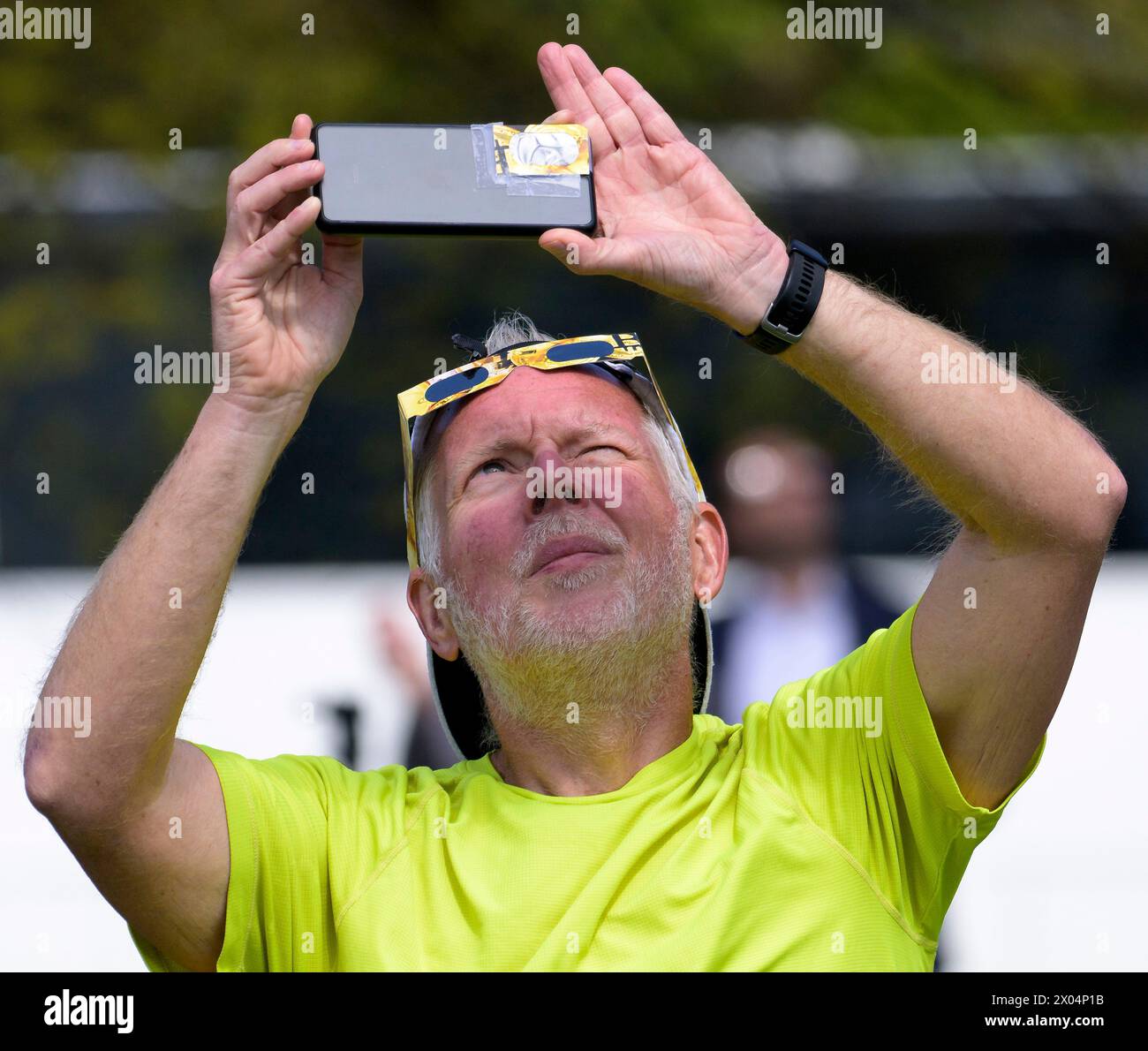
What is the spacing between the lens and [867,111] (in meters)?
5.22

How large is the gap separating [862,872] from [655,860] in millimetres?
304

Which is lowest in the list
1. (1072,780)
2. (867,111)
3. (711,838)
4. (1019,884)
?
(1019,884)

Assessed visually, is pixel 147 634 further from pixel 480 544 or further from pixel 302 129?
pixel 302 129

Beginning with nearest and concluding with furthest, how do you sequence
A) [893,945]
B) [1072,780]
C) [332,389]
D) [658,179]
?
1. [893,945]
2. [658,179]
3. [1072,780]
4. [332,389]

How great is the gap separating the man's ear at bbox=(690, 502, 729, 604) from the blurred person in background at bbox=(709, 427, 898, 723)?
4.43 ft

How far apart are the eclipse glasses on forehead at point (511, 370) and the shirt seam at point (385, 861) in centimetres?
47

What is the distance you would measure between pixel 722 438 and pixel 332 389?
1430mm

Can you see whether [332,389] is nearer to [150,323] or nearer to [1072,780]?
[150,323]

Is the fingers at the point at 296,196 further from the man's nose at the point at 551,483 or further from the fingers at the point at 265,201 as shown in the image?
the man's nose at the point at 551,483

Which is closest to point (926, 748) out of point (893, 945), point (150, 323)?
point (893, 945)

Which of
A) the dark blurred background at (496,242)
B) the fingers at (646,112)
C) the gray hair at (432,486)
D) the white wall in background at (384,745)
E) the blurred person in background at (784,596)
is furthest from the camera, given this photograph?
the dark blurred background at (496,242)

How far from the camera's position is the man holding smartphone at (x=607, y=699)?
7.00 ft

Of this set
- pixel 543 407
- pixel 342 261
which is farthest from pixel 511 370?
pixel 342 261

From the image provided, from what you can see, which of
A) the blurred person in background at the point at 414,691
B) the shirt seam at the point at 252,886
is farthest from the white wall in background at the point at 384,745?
the shirt seam at the point at 252,886
